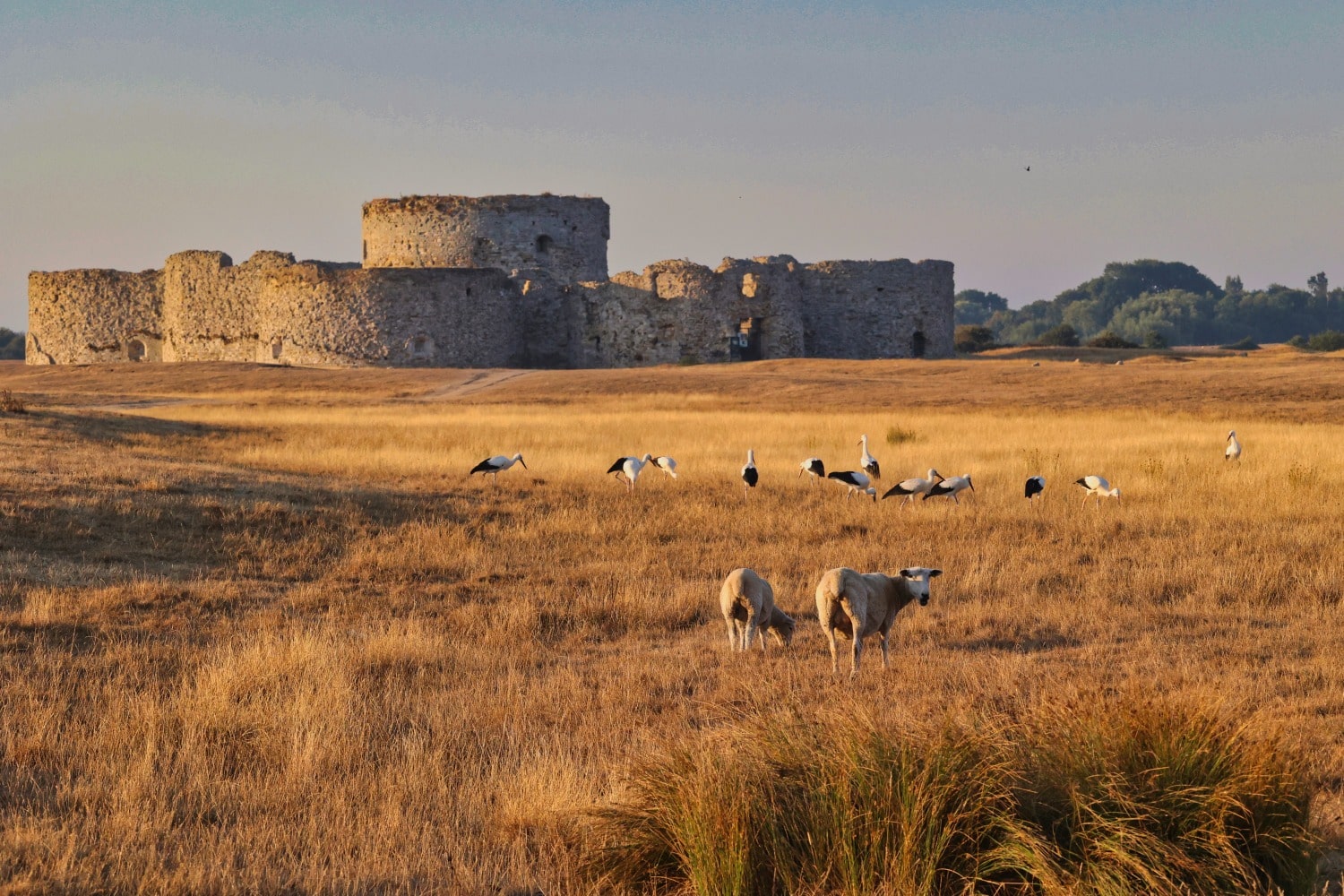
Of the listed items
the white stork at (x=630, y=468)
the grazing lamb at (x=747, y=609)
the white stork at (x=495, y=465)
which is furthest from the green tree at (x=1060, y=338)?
the grazing lamb at (x=747, y=609)

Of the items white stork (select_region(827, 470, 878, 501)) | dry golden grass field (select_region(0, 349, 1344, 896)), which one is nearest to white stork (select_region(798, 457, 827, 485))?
dry golden grass field (select_region(0, 349, 1344, 896))

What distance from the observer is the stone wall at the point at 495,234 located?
5250 centimetres

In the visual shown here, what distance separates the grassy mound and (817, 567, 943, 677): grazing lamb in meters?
2.86

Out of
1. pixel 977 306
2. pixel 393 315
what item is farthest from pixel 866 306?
pixel 977 306

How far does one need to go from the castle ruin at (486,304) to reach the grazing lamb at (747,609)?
39856 mm

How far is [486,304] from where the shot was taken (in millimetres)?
48781

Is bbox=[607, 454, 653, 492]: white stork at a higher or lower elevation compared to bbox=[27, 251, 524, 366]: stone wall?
lower

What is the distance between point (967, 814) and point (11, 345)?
364 feet

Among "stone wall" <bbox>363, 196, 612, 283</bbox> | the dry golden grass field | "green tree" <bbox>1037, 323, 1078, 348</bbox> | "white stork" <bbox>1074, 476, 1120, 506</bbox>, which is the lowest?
the dry golden grass field

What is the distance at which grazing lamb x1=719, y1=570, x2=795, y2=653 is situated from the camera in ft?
27.2

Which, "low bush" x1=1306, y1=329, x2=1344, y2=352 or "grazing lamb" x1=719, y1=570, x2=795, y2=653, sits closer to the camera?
"grazing lamb" x1=719, y1=570, x2=795, y2=653

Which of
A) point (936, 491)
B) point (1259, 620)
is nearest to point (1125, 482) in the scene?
point (936, 491)

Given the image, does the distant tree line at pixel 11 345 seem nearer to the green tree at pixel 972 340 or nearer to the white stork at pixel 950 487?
the green tree at pixel 972 340

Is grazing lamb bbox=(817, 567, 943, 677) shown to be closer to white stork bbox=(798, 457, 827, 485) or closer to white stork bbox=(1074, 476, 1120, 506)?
white stork bbox=(1074, 476, 1120, 506)
